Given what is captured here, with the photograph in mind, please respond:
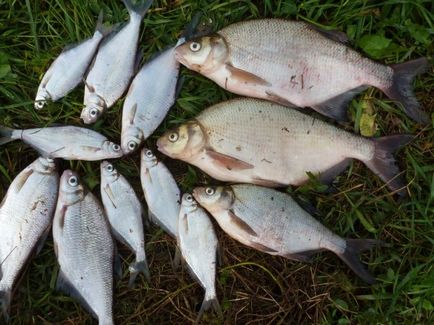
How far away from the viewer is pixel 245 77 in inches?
147

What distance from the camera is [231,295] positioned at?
380 cm

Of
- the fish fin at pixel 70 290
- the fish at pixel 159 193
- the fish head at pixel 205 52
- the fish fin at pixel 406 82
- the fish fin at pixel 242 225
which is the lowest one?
the fish fin at pixel 70 290

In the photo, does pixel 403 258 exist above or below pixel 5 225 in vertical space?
below

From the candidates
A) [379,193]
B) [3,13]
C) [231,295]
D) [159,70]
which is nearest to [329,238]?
[379,193]

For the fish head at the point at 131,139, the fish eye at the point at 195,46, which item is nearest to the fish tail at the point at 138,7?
the fish eye at the point at 195,46

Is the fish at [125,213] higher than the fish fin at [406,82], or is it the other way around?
the fish fin at [406,82]

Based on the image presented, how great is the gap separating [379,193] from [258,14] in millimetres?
1482

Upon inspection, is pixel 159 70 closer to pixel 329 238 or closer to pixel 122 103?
pixel 122 103

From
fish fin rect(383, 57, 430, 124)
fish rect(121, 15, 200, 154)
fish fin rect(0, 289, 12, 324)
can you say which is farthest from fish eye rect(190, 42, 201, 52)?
fish fin rect(0, 289, 12, 324)

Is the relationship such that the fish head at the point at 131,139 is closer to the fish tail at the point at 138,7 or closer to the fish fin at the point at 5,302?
the fish tail at the point at 138,7

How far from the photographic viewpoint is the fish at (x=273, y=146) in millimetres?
3699

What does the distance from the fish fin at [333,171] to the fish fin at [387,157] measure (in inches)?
5.1

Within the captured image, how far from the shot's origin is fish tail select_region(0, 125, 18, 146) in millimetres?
3762

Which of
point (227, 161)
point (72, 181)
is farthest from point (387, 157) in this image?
point (72, 181)
